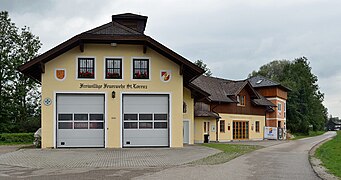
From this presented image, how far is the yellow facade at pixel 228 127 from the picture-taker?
111 ft

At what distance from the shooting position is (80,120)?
22.2 metres

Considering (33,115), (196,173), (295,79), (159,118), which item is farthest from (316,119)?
(196,173)

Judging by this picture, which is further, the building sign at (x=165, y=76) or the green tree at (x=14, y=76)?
the green tree at (x=14, y=76)

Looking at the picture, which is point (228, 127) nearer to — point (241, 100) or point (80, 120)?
point (241, 100)

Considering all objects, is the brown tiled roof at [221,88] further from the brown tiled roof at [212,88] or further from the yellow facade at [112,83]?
the yellow facade at [112,83]

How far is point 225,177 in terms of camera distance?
12.5 meters

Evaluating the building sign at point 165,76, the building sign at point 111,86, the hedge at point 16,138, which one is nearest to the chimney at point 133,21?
the building sign at point 165,76

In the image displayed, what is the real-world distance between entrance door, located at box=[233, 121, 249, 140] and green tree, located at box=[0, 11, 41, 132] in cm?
1881

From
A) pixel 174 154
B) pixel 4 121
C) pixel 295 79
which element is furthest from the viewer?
pixel 295 79

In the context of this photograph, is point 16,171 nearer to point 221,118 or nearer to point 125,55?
point 125,55

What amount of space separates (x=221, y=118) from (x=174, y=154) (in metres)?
18.6

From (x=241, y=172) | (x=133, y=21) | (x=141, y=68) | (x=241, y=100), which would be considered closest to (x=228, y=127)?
(x=241, y=100)

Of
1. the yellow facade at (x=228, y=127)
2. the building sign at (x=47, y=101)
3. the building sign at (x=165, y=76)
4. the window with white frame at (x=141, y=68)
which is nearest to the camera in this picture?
the building sign at (x=47, y=101)

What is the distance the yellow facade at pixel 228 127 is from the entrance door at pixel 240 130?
0.34 meters
